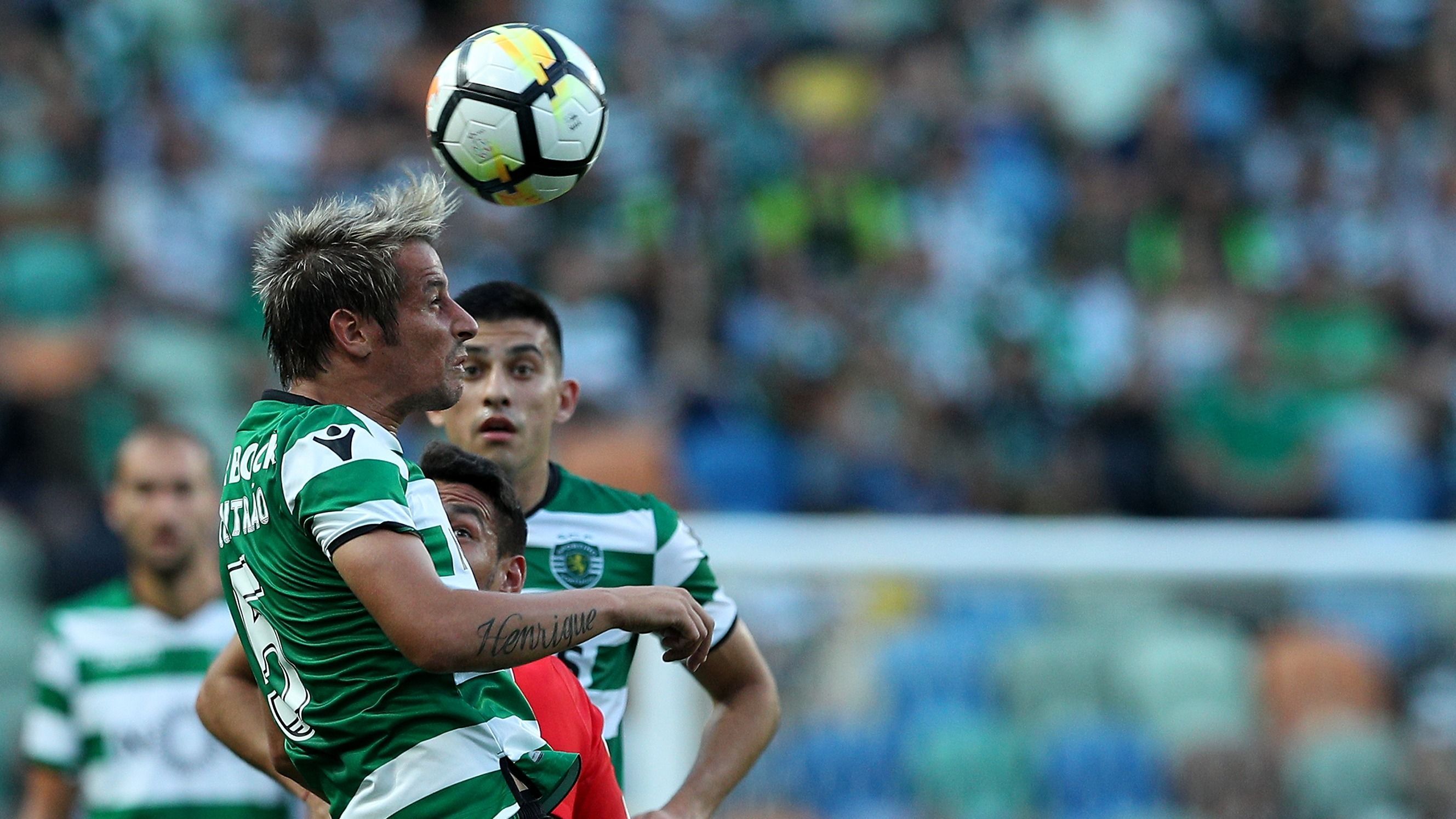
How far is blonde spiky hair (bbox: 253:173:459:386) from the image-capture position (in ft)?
11.7

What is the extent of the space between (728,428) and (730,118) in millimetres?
3089

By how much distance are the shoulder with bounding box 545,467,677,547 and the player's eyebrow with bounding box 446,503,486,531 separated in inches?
33.6

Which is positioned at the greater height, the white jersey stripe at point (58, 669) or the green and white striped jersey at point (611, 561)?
the green and white striped jersey at point (611, 561)

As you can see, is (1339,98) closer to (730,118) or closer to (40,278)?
(730,118)

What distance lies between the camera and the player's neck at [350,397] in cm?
359

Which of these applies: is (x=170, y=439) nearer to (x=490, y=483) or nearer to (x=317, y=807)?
(x=317, y=807)

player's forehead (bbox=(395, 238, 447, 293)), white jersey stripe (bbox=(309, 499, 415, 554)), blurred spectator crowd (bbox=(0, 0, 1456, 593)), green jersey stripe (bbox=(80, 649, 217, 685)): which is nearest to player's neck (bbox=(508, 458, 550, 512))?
player's forehead (bbox=(395, 238, 447, 293))

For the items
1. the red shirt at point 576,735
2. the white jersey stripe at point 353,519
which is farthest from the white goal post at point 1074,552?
the white jersey stripe at point 353,519

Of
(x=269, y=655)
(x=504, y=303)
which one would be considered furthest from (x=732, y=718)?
(x=269, y=655)

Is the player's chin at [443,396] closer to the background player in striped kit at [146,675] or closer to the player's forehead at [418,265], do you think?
the player's forehead at [418,265]

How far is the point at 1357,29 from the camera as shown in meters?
13.5

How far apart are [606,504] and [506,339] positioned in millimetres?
500

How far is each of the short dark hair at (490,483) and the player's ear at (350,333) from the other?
47 cm

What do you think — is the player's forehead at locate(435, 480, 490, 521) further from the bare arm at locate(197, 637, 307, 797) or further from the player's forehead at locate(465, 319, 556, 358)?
the player's forehead at locate(465, 319, 556, 358)
